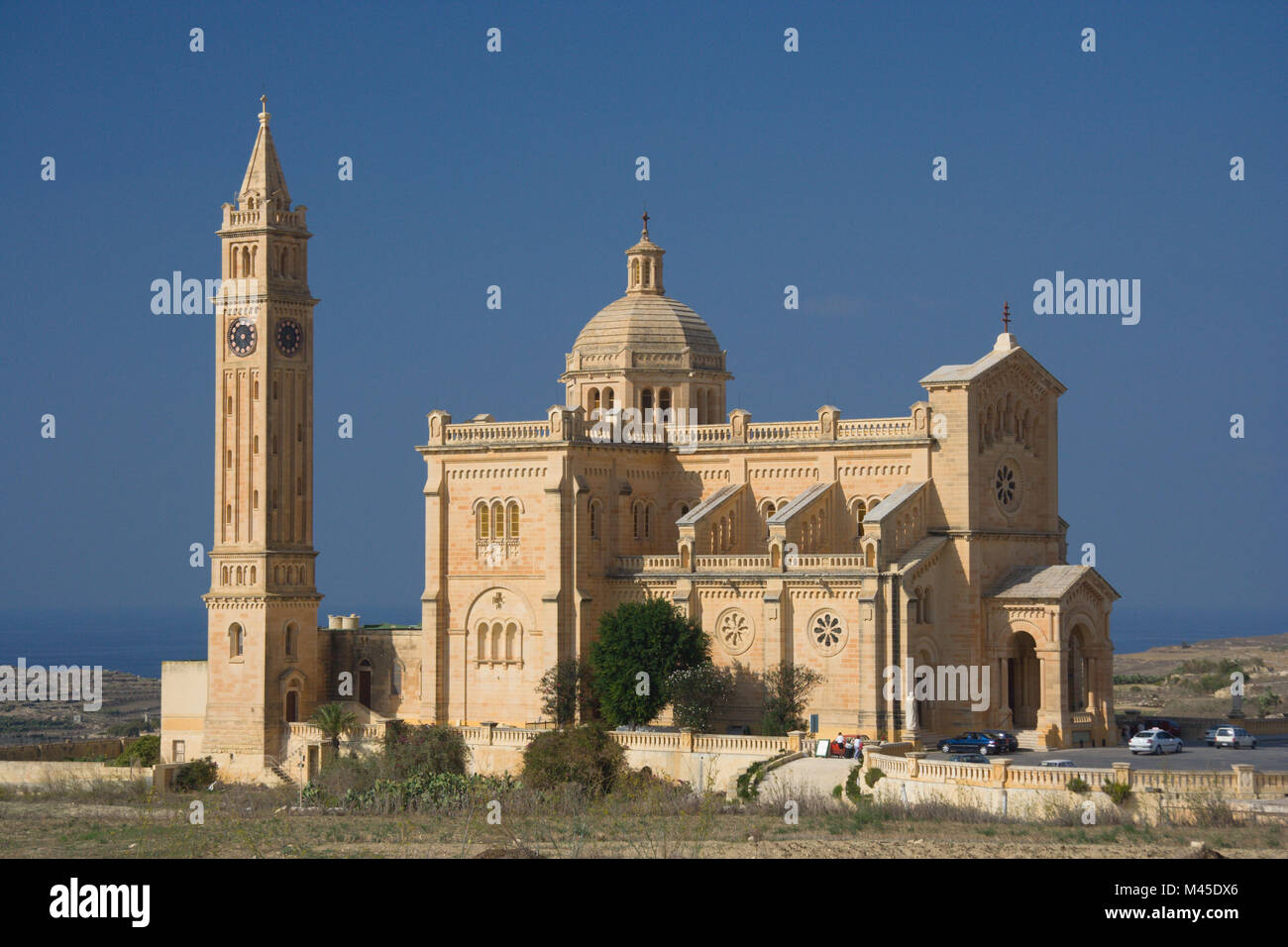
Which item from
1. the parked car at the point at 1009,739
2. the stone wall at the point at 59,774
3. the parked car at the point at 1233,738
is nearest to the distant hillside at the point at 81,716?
the stone wall at the point at 59,774

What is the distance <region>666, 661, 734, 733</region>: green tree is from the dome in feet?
51.6

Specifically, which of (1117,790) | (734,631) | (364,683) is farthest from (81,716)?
(1117,790)

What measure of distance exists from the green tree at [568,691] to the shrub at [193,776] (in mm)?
12169

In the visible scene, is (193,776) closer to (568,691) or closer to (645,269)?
(568,691)

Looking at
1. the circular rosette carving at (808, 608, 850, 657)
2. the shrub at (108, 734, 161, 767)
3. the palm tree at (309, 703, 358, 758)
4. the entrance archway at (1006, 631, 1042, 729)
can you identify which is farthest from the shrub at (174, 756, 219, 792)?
the entrance archway at (1006, 631, 1042, 729)

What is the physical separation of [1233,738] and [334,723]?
97.7ft

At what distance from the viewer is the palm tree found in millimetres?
67500

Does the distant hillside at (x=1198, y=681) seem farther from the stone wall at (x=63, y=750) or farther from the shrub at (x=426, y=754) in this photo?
the stone wall at (x=63, y=750)

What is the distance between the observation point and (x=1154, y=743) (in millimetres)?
56125

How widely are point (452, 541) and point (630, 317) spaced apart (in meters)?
11.3

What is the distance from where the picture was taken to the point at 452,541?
2756 inches

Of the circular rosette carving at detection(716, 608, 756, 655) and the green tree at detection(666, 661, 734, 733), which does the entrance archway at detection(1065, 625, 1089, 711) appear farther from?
the green tree at detection(666, 661, 734, 733)
